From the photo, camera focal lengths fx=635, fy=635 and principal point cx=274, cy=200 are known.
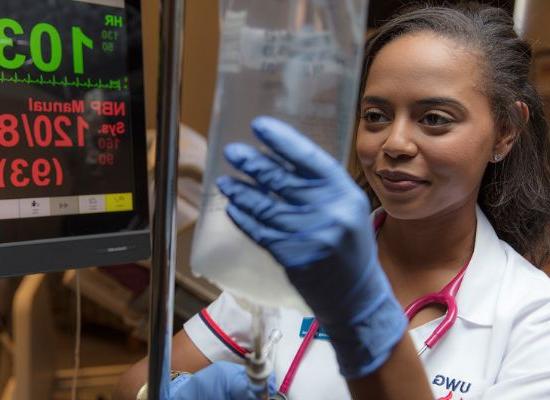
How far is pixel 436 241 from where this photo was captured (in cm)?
114

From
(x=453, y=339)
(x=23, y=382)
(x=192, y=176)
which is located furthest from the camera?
(x=192, y=176)

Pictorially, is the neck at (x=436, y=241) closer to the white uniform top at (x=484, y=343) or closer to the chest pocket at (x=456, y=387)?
the white uniform top at (x=484, y=343)

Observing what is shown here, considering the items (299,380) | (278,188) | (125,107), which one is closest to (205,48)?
(125,107)

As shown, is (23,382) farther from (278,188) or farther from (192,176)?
(278,188)

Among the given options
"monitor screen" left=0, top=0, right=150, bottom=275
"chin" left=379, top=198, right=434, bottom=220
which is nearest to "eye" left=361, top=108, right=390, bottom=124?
"chin" left=379, top=198, right=434, bottom=220

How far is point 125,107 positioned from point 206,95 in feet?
5.33

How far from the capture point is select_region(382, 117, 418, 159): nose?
975 mm

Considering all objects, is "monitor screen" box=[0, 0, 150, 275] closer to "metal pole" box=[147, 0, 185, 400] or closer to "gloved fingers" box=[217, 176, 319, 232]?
"metal pole" box=[147, 0, 185, 400]

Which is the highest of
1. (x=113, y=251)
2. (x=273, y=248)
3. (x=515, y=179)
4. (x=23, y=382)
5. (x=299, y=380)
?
(x=273, y=248)

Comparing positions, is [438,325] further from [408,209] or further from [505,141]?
[505,141]

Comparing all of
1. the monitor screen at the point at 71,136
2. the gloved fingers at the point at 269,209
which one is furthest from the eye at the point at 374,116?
the gloved fingers at the point at 269,209

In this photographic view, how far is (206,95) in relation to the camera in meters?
2.69

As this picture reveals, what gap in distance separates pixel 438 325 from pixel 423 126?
33cm

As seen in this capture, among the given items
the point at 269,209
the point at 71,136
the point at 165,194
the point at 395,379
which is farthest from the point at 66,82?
the point at 395,379
